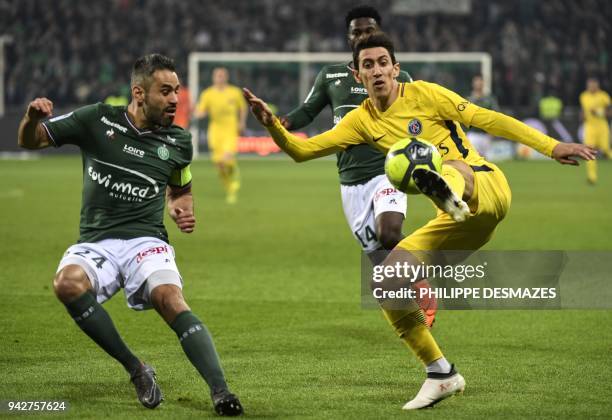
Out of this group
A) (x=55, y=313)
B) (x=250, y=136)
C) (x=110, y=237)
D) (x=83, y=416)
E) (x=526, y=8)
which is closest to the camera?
(x=83, y=416)

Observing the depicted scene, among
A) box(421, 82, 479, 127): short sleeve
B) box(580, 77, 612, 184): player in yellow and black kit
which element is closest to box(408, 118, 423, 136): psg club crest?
box(421, 82, 479, 127): short sleeve

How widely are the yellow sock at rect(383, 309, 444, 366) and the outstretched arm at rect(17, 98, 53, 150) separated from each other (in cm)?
216

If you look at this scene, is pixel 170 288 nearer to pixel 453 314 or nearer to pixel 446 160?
pixel 446 160

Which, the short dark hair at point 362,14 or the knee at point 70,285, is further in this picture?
the short dark hair at point 362,14

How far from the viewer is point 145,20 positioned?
38.0 meters

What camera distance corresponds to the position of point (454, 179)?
241 inches

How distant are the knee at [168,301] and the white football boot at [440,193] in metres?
1.41

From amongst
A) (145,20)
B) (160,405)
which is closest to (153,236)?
(160,405)

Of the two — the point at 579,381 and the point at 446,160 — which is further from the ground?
the point at 446,160

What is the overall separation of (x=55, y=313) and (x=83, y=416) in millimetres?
3768

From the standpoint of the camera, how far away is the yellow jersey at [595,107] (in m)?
27.1

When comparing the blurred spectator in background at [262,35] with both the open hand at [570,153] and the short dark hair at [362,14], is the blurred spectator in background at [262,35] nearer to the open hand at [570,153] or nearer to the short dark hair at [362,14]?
the short dark hair at [362,14]

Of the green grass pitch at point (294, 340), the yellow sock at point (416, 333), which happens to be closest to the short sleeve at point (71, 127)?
the green grass pitch at point (294, 340)

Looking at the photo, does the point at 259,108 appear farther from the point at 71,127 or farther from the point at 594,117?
the point at 594,117
